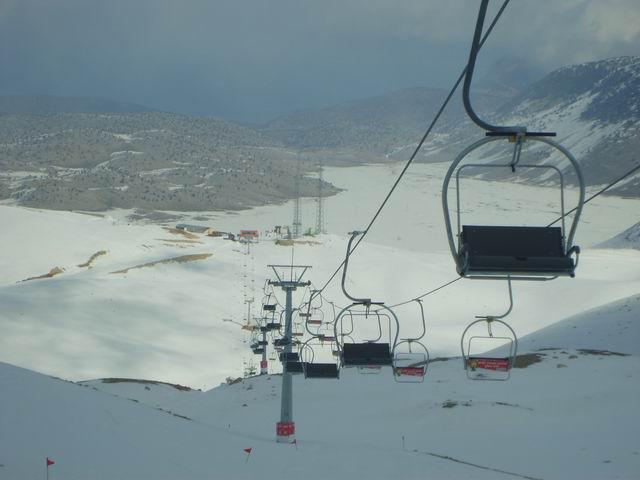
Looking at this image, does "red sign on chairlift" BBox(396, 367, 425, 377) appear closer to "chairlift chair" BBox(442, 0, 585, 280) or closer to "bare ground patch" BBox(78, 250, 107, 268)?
"chairlift chair" BBox(442, 0, 585, 280)

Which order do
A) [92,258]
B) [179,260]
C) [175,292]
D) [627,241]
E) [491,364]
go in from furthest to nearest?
[627,241], [92,258], [179,260], [175,292], [491,364]

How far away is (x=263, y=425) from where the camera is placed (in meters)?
31.7

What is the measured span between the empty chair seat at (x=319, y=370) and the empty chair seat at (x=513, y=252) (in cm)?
1167

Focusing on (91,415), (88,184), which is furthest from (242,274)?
(88,184)

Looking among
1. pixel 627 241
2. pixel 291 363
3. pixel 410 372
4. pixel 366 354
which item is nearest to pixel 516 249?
pixel 410 372

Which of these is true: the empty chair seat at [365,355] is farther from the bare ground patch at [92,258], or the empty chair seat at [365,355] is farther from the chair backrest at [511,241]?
the bare ground patch at [92,258]

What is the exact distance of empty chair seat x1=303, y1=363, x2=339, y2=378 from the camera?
19.0m

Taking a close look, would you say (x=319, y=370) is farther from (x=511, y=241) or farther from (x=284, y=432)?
(x=511, y=241)

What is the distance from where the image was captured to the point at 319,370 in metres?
19.4

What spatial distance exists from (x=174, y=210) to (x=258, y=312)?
105 m

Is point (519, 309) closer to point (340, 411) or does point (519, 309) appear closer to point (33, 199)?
point (340, 411)

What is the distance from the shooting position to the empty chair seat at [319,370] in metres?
19.0

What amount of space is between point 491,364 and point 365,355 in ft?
9.60

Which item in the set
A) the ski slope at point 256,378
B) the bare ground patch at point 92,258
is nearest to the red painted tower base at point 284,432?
the ski slope at point 256,378
